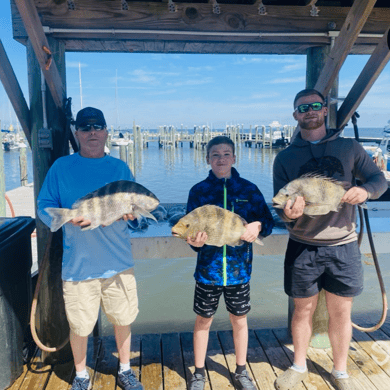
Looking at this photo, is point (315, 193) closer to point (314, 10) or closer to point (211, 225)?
point (211, 225)

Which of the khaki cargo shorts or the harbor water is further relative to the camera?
the harbor water

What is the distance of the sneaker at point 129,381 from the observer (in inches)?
109

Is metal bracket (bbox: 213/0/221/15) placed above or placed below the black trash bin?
above

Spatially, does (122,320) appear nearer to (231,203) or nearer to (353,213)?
(231,203)

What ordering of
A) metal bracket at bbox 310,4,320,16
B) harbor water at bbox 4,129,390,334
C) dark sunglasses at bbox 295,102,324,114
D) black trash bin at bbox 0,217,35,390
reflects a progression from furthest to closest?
harbor water at bbox 4,129,390,334 < metal bracket at bbox 310,4,320,16 < black trash bin at bbox 0,217,35,390 < dark sunglasses at bbox 295,102,324,114

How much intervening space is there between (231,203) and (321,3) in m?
2.11

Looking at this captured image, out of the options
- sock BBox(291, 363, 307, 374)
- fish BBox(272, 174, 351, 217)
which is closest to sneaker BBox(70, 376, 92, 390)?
sock BBox(291, 363, 307, 374)

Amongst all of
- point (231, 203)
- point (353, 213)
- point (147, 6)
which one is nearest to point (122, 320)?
point (231, 203)

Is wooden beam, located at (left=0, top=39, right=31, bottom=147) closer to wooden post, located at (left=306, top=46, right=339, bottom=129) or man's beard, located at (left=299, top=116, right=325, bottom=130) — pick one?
man's beard, located at (left=299, top=116, right=325, bottom=130)

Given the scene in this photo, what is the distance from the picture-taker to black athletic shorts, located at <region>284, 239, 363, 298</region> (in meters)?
2.63

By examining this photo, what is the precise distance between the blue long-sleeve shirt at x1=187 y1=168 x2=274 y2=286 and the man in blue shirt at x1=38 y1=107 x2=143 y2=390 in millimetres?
560

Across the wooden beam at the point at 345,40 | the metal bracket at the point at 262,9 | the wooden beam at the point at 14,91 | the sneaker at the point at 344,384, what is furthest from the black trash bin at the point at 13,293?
the wooden beam at the point at 345,40

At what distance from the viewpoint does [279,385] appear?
2.79 metres

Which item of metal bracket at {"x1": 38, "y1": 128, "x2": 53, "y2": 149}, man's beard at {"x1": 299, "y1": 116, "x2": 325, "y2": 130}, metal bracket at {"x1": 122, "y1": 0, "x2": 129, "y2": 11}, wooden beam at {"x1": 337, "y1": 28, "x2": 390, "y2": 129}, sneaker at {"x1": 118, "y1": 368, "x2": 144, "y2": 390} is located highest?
metal bracket at {"x1": 122, "y1": 0, "x2": 129, "y2": 11}
